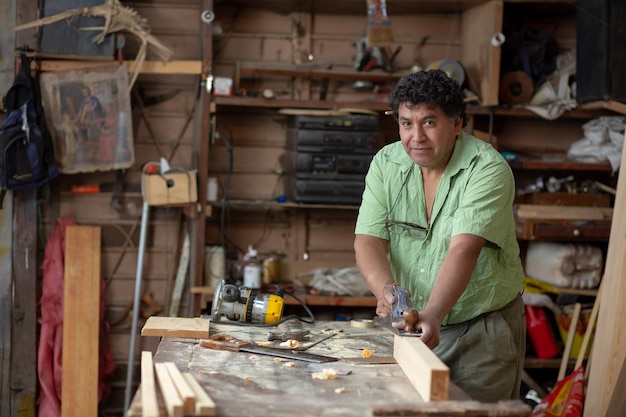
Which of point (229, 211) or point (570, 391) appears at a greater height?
point (229, 211)

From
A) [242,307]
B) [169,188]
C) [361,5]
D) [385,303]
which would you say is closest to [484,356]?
[385,303]

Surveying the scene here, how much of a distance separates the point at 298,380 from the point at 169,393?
458 mm

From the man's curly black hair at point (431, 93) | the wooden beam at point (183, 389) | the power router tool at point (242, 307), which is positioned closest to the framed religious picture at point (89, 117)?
the power router tool at point (242, 307)

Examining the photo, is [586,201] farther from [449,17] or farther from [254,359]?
[254,359]

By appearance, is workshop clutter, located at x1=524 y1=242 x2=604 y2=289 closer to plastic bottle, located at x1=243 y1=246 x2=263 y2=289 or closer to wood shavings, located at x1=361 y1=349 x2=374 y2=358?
plastic bottle, located at x1=243 y1=246 x2=263 y2=289

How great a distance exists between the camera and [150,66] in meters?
4.96

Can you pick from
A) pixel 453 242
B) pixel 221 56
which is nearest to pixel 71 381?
pixel 221 56

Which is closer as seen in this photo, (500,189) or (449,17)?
(500,189)

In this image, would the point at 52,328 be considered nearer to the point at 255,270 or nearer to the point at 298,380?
the point at 255,270

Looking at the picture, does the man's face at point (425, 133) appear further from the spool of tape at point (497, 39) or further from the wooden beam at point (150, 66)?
the wooden beam at point (150, 66)

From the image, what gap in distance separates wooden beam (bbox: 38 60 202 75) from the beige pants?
2.56m

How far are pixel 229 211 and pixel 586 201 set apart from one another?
2170mm

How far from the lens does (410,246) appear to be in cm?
302

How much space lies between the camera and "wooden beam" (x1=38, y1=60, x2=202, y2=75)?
488 cm
